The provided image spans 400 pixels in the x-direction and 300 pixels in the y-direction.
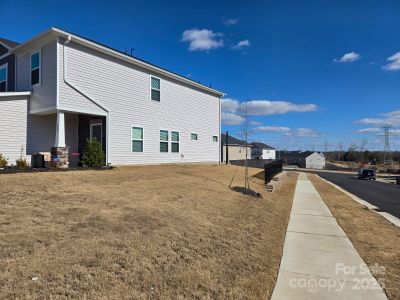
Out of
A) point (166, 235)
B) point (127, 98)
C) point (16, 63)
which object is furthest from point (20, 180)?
point (16, 63)

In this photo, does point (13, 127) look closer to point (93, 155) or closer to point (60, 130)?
point (60, 130)

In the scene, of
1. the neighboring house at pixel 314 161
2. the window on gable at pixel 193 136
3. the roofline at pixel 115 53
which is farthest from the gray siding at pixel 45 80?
the neighboring house at pixel 314 161

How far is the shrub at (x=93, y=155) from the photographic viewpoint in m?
15.0

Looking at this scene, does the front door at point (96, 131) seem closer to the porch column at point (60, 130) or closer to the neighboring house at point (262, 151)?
the porch column at point (60, 130)

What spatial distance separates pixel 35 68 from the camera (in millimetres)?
15523

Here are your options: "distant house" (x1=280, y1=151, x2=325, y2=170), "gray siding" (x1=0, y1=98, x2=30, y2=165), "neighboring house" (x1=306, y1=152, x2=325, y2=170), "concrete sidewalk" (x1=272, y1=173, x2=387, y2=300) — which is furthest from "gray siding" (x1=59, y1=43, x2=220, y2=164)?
"neighboring house" (x1=306, y1=152, x2=325, y2=170)

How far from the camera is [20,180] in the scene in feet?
Result: 31.1

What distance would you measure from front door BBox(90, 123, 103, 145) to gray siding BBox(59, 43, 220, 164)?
630mm

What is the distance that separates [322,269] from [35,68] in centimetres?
1531

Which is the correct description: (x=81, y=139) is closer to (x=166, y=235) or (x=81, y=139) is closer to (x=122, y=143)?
(x=122, y=143)

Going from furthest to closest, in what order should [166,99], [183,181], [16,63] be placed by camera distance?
[166,99]
[16,63]
[183,181]

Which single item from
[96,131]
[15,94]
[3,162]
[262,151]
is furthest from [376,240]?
[262,151]

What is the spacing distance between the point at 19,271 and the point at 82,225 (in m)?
2.01

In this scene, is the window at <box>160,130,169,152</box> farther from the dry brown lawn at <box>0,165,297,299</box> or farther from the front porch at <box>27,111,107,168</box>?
the dry brown lawn at <box>0,165,297,299</box>
